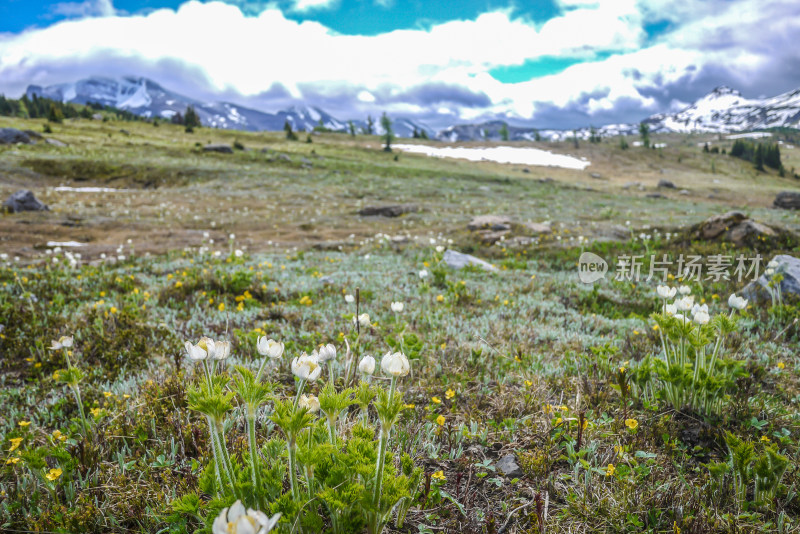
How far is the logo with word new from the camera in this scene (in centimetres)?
839

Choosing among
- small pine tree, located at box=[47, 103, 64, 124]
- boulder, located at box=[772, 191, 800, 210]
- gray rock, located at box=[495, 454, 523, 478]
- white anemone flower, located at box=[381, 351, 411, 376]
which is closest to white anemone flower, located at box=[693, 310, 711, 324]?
gray rock, located at box=[495, 454, 523, 478]

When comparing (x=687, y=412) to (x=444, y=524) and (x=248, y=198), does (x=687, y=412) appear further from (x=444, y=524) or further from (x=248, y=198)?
(x=248, y=198)

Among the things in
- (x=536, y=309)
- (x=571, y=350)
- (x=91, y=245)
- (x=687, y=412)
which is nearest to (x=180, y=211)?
(x=91, y=245)

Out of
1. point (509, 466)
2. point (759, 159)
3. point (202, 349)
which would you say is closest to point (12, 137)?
point (202, 349)

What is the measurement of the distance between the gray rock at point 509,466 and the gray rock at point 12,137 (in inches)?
1955

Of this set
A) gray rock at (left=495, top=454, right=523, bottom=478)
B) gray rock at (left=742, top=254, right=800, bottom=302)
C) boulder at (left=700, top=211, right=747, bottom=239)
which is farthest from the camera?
boulder at (left=700, top=211, right=747, bottom=239)

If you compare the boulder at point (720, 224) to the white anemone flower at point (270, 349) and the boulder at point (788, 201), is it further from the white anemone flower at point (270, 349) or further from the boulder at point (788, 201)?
the boulder at point (788, 201)

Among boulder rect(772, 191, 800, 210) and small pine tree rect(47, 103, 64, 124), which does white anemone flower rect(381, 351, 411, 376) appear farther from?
small pine tree rect(47, 103, 64, 124)

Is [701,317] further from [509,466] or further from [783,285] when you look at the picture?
[783,285]

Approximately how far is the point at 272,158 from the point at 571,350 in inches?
1771

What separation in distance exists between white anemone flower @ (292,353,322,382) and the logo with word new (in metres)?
7.47

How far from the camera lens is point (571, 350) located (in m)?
4.23

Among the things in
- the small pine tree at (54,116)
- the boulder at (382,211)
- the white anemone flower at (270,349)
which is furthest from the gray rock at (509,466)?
the small pine tree at (54,116)

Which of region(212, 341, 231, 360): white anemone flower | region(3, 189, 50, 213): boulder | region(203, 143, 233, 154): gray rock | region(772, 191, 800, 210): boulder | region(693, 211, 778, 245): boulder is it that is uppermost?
region(203, 143, 233, 154): gray rock
